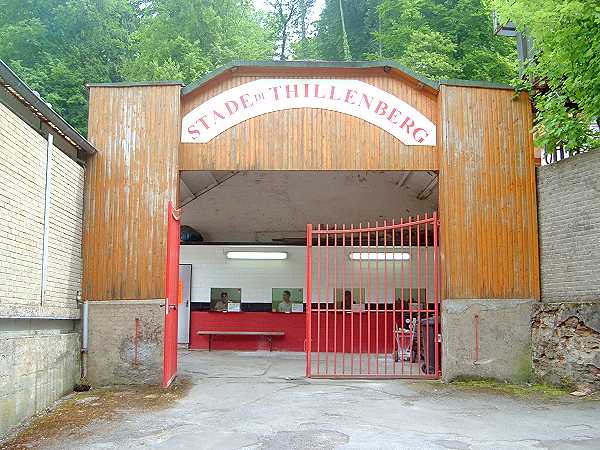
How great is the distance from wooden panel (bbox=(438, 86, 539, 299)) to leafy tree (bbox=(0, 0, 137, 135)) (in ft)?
77.6

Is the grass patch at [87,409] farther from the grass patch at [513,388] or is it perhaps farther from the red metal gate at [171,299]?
the grass patch at [513,388]

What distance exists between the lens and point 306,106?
11.2 metres

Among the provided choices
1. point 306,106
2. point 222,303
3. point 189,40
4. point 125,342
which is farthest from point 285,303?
point 189,40

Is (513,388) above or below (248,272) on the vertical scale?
below

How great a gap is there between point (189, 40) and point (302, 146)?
2430 cm

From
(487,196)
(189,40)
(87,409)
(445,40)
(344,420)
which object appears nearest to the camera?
(344,420)

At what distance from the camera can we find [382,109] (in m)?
11.2

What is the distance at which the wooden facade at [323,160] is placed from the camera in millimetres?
10578

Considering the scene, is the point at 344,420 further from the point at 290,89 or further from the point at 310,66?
the point at 310,66

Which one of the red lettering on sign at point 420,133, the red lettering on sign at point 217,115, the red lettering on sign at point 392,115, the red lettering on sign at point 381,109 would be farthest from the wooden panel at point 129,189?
the red lettering on sign at point 420,133

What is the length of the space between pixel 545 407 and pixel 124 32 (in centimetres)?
3254

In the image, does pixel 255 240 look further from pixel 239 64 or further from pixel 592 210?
pixel 592 210

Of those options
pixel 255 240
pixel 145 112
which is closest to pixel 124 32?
pixel 255 240

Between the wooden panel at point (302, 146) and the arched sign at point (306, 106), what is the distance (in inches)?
4.0
